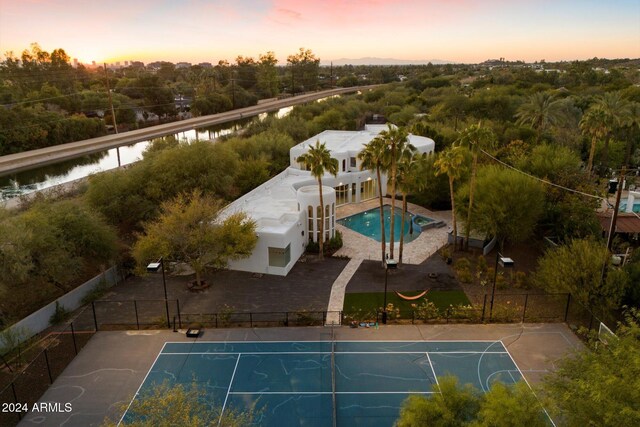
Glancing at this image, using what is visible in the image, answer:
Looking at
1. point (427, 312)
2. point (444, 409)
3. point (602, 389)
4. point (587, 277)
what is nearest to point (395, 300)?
point (427, 312)

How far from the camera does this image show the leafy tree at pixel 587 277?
72.2ft

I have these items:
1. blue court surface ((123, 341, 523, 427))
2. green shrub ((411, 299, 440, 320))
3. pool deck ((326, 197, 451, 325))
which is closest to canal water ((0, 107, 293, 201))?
pool deck ((326, 197, 451, 325))

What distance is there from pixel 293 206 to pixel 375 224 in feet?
29.2

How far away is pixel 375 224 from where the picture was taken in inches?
1586

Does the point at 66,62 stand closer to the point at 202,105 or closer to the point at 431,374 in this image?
the point at 202,105

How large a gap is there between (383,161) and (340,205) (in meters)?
16.5

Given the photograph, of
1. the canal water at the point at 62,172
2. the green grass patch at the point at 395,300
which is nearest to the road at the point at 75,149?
the canal water at the point at 62,172

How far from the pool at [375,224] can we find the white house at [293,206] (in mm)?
3141

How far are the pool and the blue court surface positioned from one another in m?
15.5

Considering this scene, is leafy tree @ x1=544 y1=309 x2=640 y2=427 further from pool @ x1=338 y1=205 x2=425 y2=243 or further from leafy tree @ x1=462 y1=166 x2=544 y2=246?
pool @ x1=338 y1=205 x2=425 y2=243

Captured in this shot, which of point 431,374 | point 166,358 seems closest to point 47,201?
point 166,358

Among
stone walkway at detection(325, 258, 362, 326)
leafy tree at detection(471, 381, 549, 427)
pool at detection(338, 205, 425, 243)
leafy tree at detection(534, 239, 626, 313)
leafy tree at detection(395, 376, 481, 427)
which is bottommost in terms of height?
stone walkway at detection(325, 258, 362, 326)

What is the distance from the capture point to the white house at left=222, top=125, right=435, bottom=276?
98.6 feet

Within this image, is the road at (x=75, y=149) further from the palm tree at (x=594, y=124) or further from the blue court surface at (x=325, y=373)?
the palm tree at (x=594, y=124)
